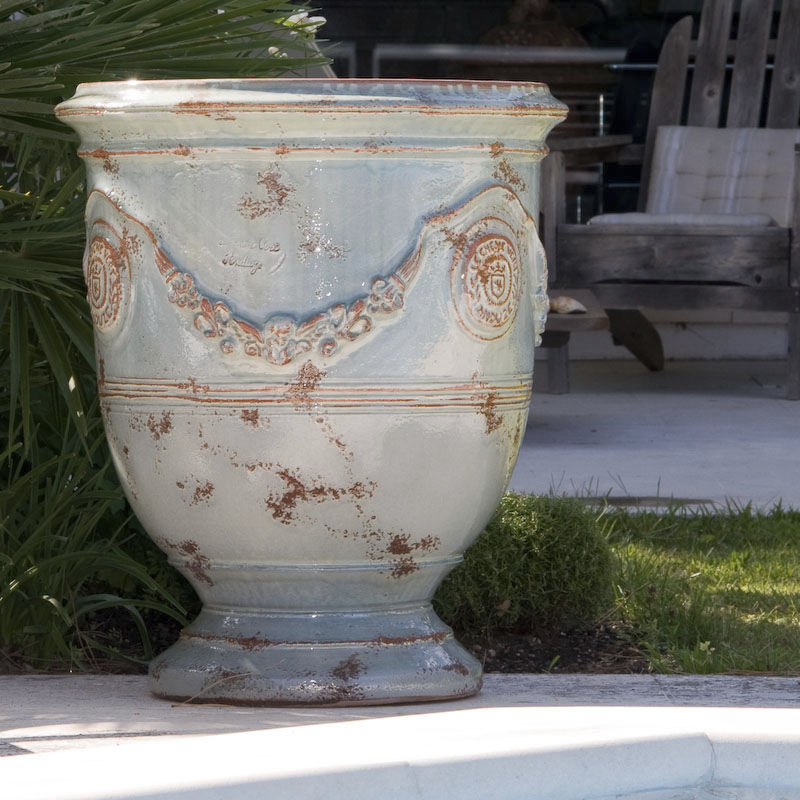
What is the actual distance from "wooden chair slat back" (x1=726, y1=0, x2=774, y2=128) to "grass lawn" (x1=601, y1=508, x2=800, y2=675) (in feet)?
10.5

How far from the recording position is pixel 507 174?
2.25 meters

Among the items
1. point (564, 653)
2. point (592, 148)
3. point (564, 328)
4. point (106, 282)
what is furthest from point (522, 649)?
point (592, 148)

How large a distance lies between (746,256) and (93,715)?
162 inches

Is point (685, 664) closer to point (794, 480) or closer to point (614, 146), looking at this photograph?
point (794, 480)

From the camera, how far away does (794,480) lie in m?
4.45

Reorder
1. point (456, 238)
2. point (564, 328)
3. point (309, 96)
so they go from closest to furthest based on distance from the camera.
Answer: point (309, 96) < point (456, 238) < point (564, 328)

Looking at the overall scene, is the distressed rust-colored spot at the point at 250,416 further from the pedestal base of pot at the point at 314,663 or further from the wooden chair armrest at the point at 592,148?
the wooden chair armrest at the point at 592,148

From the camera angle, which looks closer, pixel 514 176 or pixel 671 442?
pixel 514 176

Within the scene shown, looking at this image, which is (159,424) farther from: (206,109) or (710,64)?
(710,64)

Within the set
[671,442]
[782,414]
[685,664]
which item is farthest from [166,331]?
[782,414]

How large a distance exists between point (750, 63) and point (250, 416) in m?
5.03

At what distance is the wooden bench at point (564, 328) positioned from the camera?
4848 mm

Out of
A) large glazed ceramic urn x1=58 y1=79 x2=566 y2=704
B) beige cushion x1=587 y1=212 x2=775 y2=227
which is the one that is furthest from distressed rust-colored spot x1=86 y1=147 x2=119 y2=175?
beige cushion x1=587 y1=212 x2=775 y2=227

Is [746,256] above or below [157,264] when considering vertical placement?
below
